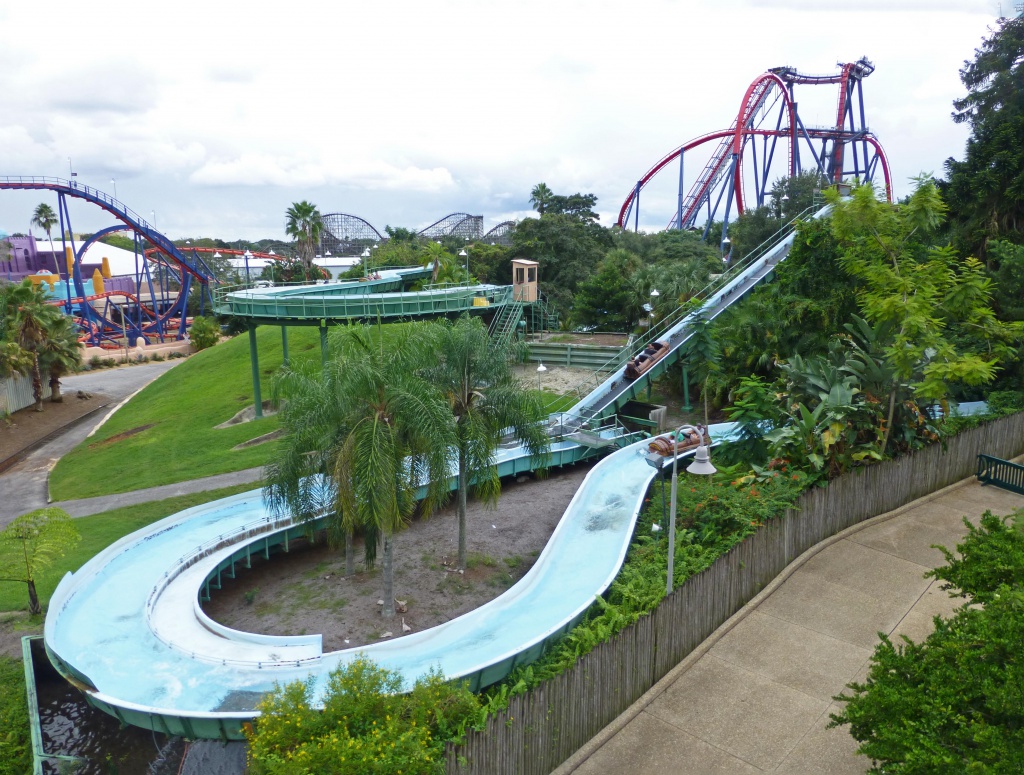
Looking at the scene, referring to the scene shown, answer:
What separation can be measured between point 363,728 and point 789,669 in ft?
20.3

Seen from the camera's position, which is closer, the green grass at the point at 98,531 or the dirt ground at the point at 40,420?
the green grass at the point at 98,531

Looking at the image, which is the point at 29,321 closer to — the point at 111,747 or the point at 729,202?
the point at 111,747

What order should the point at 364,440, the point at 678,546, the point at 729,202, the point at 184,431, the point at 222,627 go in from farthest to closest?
the point at 729,202
the point at 184,431
the point at 678,546
the point at 222,627
the point at 364,440

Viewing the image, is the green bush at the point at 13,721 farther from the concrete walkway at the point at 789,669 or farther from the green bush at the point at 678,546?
the concrete walkway at the point at 789,669

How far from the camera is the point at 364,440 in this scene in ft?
40.8

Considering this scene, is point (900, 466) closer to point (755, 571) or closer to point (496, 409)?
point (755, 571)

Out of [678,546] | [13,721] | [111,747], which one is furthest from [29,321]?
[678,546]

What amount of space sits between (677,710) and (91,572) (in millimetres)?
12279

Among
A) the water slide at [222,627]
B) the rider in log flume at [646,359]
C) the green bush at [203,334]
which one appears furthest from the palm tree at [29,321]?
the rider in log flume at [646,359]

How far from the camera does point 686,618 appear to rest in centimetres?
1080

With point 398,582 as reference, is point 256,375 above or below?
above

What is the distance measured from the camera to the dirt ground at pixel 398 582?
1477cm

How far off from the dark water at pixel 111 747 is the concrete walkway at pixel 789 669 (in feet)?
22.9

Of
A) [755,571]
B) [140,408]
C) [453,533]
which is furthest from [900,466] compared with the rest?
[140,408]
